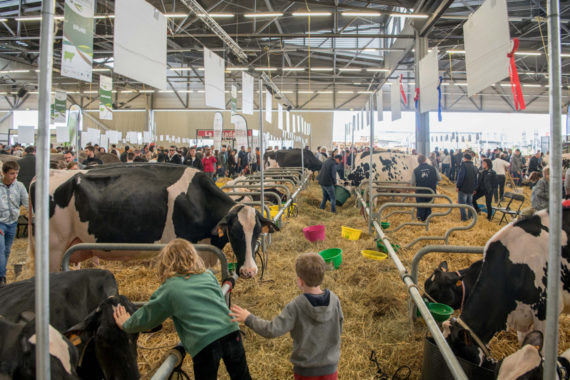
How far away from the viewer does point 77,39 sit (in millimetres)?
4633

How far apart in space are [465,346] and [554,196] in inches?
61.6

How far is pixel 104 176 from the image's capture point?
15.0 feet

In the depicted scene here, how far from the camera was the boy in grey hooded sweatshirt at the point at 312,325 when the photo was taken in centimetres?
211

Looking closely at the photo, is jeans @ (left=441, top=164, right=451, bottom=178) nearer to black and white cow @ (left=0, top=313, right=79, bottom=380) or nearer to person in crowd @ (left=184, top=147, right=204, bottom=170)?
person in crowd @ (left=184, top=147, right=204, bottom=170)

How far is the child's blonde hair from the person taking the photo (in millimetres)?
2062

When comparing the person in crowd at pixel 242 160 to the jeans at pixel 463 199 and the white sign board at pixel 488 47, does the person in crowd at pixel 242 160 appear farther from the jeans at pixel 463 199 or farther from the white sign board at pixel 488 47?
the white sign board at pixel 488 47

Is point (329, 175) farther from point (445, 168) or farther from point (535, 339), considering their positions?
point (445, 168)

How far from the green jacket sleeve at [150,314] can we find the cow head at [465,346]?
1750mm

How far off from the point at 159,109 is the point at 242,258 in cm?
3033

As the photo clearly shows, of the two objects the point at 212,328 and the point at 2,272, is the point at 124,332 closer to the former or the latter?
the point at 212,328

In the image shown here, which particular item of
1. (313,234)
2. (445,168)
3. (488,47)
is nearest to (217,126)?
(313,234)

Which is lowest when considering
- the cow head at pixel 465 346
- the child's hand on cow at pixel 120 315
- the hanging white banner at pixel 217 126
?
the cow head at pixel 465 346

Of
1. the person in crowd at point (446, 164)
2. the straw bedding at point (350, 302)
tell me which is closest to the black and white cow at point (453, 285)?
the straw bedding at point (350, 302)

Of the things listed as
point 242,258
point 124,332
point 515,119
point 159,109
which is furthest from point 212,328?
point 515,119
